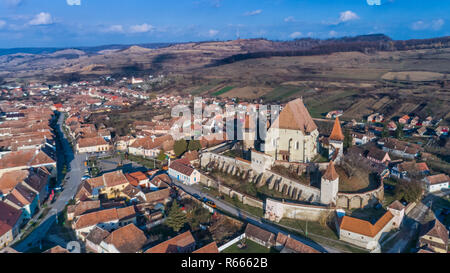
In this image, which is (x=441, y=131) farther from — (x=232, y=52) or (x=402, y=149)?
(x=232, y=52)

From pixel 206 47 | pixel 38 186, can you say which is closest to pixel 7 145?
pixel 38 186

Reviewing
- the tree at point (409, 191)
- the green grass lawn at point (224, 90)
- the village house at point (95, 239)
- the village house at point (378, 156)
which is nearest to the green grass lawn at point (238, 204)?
the village house at point (95, 239)

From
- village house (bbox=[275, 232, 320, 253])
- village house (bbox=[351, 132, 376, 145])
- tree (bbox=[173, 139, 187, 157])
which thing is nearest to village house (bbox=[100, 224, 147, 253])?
village house (bbox=[275, 232, 320, 253])

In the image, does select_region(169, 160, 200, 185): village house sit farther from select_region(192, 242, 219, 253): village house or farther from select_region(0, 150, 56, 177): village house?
select_region(0, 150, 56, 177): village house

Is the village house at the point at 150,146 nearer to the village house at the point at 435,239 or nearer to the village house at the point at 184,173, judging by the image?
the village house at the point at 184,173

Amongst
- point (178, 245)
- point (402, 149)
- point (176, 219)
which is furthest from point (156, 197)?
point (402, 149)
